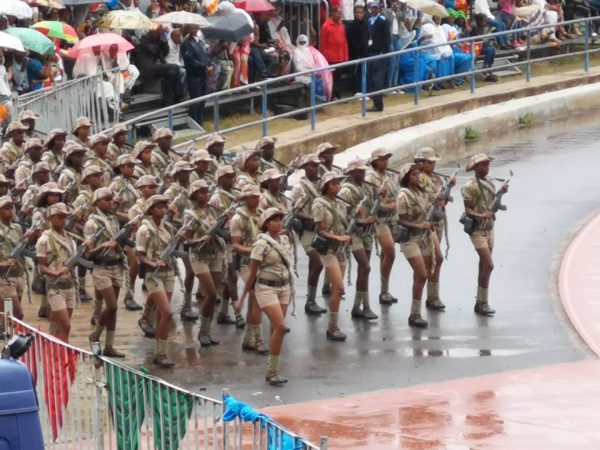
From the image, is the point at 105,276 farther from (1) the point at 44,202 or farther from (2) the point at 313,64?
(2) the point at 313,64

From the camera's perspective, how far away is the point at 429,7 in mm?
29359

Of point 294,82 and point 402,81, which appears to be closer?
point 294,82

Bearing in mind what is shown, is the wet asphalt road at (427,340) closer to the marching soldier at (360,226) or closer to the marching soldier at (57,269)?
the marching soldier at (360,226)

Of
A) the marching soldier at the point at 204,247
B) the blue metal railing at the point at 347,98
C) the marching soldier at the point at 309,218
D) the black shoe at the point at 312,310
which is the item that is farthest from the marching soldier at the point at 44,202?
the blue metal railing at the point at 347,98

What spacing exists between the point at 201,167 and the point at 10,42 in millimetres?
4134

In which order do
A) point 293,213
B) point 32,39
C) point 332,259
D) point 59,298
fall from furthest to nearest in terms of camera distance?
point 32,39
point 293,213
point 332,259
point 59,298

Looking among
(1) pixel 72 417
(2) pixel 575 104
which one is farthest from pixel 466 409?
(2) pixel 575 104

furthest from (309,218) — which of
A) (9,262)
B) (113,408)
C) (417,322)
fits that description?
(113,408)

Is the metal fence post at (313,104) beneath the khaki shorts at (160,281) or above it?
beneath

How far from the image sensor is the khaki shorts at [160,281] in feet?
53.5

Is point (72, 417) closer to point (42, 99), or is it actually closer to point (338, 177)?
point (338, 177)

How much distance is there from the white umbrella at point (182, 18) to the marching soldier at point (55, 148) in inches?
203

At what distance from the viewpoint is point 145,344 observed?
56.1 ft

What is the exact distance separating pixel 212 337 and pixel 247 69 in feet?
32.7
